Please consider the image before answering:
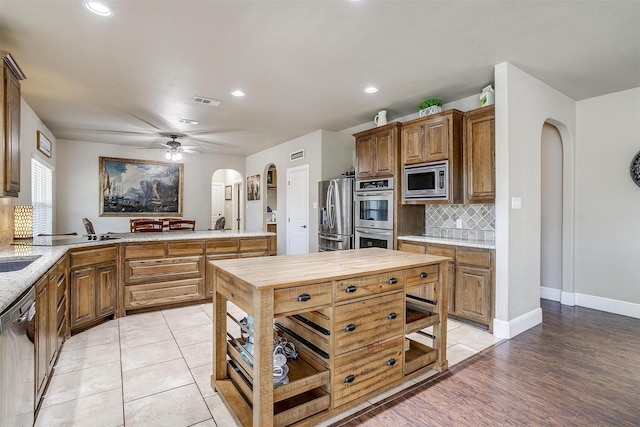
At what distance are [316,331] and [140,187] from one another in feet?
22.0

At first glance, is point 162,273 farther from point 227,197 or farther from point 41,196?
point 227,197

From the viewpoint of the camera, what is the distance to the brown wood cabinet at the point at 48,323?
6.24 feet

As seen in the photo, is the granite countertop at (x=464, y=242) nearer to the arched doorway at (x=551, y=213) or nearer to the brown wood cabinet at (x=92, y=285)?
the arched doorway at (x=551, y=213)

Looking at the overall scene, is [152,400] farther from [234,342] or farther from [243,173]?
[243,173]

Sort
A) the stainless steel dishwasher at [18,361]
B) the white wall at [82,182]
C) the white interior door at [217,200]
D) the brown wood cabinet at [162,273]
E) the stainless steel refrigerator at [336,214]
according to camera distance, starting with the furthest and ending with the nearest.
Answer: the white interior door at [217,200]
the white wall at [82,182]
the stainless steel refrigerator at [336,214]
the brown wood cabinet at [162,273]
the stainless steel dishwasher at [18,361]

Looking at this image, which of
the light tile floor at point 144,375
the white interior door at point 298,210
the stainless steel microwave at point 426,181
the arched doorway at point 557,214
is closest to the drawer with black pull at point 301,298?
the light tile floor at point 144,375

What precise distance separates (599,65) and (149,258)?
16.9 feet

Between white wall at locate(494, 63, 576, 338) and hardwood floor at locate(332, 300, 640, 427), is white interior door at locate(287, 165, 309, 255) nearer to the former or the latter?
white wall at locate(494, 63, 576, 338)

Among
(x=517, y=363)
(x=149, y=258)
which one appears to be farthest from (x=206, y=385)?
(x=517, y=363)

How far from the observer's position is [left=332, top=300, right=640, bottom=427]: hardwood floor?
1.89m

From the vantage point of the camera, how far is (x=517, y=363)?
8.47 ft

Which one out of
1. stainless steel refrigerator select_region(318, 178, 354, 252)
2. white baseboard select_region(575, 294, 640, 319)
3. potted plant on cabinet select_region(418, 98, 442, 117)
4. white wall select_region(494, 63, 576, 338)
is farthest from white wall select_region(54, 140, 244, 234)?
white baseboard select_region(575, 294, 640, 319)

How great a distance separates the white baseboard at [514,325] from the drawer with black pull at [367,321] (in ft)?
5.22

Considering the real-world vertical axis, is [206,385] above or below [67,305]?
below
